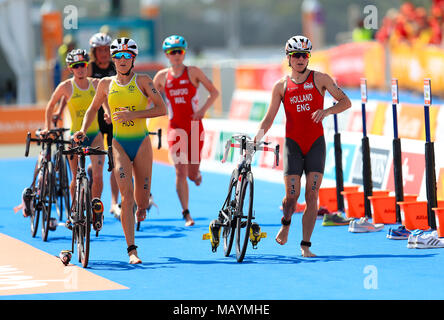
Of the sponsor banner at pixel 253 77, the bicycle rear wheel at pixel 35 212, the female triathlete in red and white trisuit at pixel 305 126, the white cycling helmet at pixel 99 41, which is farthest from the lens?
the sponsor banner at pixel 253 77

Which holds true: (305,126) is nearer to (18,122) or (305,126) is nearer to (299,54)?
(299,54)

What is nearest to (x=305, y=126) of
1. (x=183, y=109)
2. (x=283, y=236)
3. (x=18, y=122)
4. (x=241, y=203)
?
(x=241, y=203)

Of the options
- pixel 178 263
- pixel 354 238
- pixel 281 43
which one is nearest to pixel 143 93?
pixel 178 263

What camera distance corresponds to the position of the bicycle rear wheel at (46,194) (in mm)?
12084

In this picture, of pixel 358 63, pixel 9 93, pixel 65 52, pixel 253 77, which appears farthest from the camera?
pixel 9 93

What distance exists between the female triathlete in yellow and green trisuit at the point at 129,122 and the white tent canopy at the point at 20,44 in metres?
21.0

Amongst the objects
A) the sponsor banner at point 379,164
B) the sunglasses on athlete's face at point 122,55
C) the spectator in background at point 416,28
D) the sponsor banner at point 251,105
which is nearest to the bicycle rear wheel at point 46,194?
the sunglasses on athlete's face at point 122,55

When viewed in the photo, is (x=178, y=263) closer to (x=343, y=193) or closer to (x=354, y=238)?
(x=354, y=238)

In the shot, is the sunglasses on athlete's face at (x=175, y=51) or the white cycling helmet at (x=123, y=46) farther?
the sunglasses on athlete's face at (x=175, y=51)

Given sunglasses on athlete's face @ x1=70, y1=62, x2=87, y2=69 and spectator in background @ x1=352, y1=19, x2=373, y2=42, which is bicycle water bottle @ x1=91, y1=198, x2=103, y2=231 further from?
spectator in background @ x1=352, y1=19, x2=373, y2=42

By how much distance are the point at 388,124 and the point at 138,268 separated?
344 inches

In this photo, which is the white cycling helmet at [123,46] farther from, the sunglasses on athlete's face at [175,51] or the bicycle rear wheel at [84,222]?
the sunglasses on athlete's face at [175,51]

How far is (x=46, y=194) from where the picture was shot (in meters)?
12.3

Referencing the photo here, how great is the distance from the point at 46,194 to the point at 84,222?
2.13 metres
